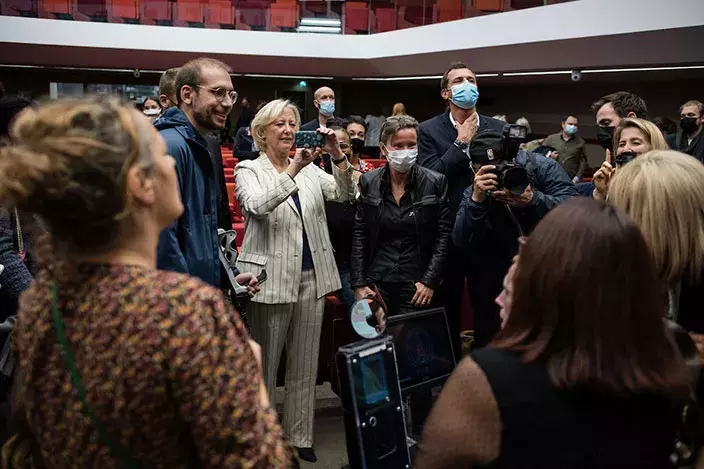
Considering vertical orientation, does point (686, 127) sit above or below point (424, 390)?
above

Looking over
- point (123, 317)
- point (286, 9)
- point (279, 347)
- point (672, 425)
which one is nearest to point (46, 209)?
point (123, 317)

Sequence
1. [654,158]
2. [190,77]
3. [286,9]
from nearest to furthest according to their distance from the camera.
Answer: [654,158] → [190,77] → [286,9]

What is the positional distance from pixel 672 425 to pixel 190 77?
6.04ft

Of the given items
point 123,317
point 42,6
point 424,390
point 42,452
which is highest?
point 42,6

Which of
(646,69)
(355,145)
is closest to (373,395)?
(355,145)

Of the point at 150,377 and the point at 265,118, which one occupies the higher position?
the point at 265,118

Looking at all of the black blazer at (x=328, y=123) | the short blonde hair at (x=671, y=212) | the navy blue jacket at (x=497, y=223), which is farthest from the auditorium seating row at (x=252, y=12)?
the short blonde hair at (x=671, y=212)

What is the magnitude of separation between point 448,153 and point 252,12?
906 centimetres

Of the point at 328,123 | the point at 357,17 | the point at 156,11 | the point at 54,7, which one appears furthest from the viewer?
the point at 357,17

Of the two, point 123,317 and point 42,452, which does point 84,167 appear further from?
point 42,452

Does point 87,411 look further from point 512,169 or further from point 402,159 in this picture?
point 402,159

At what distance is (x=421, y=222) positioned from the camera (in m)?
2.81

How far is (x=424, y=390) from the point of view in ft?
8.60

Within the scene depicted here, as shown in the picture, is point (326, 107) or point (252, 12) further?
point (252, 12)
